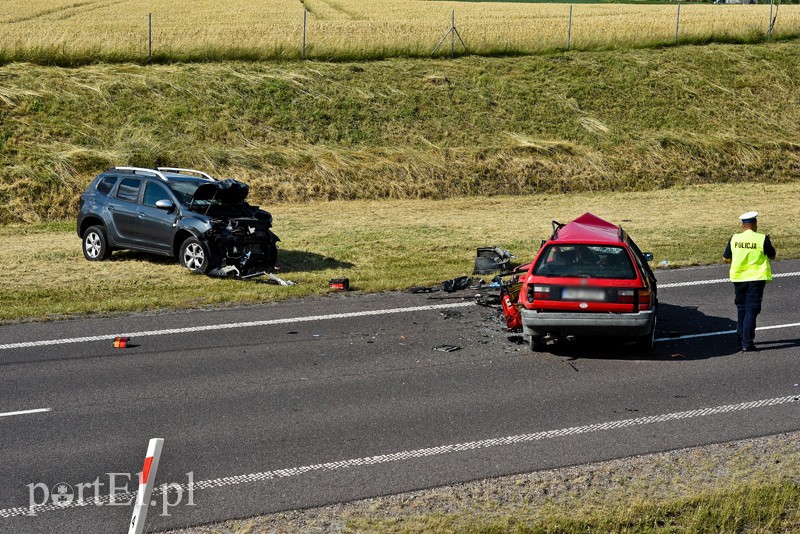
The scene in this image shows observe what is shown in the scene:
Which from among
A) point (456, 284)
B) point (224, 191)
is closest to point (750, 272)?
point (456, 284)

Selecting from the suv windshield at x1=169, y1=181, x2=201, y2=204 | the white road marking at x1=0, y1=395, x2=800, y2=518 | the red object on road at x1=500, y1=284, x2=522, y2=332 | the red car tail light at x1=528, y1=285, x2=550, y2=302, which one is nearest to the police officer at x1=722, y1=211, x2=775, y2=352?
the white road marking at x1=0, y1=395, x2=800, y2=518

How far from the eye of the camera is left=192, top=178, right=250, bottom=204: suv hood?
17.2 meters

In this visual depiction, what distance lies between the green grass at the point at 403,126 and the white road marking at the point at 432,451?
17830 millimetres

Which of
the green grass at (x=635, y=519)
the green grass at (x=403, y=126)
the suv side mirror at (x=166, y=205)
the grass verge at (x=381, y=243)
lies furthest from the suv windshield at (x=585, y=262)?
the green grass at (x=403, y=126)

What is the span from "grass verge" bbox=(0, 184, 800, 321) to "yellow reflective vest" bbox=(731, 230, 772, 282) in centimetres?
565

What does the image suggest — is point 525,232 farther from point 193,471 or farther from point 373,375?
point 193,471

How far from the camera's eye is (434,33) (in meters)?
37.3

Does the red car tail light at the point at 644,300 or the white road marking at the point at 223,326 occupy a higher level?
the red car tail light at the point at 644,300

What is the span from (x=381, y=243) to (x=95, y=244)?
5.85m

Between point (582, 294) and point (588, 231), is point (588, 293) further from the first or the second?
point (588, 231)

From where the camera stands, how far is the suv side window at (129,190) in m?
18.4

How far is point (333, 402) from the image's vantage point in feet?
33.7

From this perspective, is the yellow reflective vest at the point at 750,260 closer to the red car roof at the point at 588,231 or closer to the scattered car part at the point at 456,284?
the red car roof at the point at 588,231

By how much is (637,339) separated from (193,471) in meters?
5.95
